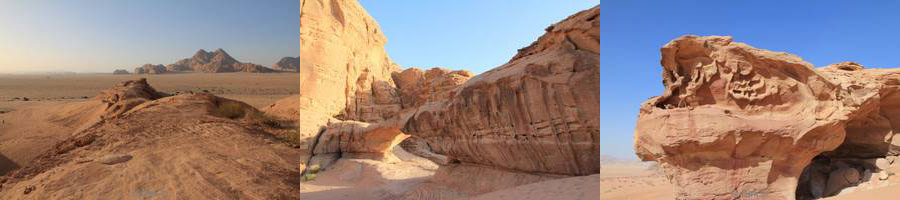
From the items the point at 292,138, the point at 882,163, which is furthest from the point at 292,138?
the point at 882,163

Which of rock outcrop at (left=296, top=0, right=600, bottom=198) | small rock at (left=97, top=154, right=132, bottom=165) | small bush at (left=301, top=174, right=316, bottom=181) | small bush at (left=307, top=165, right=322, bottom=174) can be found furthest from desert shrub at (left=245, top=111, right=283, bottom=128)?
small bush at (left=307, top=165, right=322, bottom=174)

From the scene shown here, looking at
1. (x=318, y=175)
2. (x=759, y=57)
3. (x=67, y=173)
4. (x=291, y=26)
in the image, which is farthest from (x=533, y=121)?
(x=318, y=175)

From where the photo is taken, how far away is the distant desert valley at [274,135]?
356 centimetres

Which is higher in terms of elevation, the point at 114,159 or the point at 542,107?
the point at 542,107

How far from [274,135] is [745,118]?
806cm

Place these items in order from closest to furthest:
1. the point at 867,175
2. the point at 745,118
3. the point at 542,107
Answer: the point at 745,118, the point at 542,107, the point at 867,175

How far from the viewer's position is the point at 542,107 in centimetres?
868

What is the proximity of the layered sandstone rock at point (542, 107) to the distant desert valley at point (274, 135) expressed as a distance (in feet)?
0.09

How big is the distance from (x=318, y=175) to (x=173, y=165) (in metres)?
13.0

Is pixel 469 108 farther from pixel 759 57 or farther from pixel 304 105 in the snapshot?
pixel 304 105

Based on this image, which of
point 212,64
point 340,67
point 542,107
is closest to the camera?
point 212,64

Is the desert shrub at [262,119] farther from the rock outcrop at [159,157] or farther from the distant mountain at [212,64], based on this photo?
the distant mountain at [212,64]

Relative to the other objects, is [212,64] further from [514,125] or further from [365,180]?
[365,180]

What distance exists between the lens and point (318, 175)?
16.2 metres
